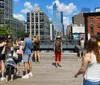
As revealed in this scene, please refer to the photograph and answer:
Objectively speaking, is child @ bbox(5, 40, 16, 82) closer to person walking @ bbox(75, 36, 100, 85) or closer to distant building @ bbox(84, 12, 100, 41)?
person walking @ bbox(75, 36, 100, 85)

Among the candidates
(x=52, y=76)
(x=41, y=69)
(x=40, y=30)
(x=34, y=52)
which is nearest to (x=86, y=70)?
(x=52, y=76)

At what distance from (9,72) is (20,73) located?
213 centimetres

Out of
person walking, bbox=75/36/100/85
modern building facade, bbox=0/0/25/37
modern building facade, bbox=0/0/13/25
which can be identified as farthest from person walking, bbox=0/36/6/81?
modern building facade, bbox=0/0/13/25

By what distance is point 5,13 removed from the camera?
150875mm

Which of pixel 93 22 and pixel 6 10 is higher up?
pixel 6 10

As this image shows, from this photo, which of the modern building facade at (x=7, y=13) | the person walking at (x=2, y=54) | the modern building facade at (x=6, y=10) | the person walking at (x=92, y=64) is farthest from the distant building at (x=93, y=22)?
the person walking at (x=92, y=64)

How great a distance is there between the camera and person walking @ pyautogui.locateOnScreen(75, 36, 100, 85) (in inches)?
229

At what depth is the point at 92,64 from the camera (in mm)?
5875

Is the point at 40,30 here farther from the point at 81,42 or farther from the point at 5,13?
the point at 81,42

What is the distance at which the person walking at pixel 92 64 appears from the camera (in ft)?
19.1

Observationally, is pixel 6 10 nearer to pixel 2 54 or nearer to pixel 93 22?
pixel 93 22

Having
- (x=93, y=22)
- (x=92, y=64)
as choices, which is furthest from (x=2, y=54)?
(x=93, y=22)

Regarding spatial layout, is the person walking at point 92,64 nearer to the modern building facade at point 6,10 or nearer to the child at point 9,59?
the child at point 9,59

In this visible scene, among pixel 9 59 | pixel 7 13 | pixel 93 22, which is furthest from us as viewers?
pixel 7 13
